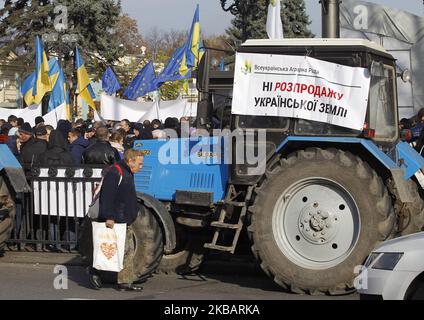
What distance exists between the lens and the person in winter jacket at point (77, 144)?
13484 mm

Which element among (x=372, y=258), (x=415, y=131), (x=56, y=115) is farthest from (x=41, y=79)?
(x=372, y=258)

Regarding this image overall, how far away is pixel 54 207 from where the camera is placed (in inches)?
482

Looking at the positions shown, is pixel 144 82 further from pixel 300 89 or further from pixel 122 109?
→ pixel 300 89

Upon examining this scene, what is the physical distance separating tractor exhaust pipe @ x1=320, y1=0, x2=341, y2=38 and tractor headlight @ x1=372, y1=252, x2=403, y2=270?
7836 millimetres

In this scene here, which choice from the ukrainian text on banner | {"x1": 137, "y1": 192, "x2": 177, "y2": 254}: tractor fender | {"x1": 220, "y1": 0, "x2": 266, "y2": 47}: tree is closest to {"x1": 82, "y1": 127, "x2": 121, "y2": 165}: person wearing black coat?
{"x1": 137, "y1": 192, "x2": 177, "y2": 254}: tractor fender

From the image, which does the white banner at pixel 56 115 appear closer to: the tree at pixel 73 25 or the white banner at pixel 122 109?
the white banner at pixel 122 109

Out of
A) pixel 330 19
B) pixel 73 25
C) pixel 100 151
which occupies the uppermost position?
pixel 73 25

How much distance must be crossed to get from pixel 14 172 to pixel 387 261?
690 centimetres

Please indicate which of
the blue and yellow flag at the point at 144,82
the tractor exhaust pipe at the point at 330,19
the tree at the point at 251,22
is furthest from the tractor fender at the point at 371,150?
the tree at the point at 251,22

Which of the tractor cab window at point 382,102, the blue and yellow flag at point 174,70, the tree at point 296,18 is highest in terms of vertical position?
the tree at point 296,18

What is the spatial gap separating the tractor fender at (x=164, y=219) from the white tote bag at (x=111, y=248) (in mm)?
611

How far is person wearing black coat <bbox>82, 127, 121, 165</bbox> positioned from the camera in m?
12.0

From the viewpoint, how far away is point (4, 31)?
4116cm
